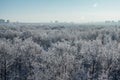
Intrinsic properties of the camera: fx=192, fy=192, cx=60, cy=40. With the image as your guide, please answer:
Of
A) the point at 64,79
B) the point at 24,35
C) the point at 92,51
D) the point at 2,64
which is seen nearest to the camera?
the point at 64,79

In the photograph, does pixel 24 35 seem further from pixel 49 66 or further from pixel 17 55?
pixel 49 66

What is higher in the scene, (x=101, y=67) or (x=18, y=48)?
(x=18, y=48)

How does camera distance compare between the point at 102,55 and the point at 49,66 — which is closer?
the point at 49,66

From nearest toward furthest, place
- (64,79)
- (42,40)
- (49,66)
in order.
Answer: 1. (64,79)
2. (49,66)
3. (42,40)

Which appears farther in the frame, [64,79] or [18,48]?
[18,48]

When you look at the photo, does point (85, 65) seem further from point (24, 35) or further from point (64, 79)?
point (24, 35)

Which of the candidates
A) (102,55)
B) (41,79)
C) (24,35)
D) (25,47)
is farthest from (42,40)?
(41,79)

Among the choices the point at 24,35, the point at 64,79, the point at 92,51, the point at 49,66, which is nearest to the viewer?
the point at 64,79

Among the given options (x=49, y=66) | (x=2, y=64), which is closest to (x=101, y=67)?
(x=49, y=66)

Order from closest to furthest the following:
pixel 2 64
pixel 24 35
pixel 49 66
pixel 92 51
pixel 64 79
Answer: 1. pixel 64 79
2. pixel 49 66
3. pixel 2 64
4. pixel 92 51
5. pixel 24 35
